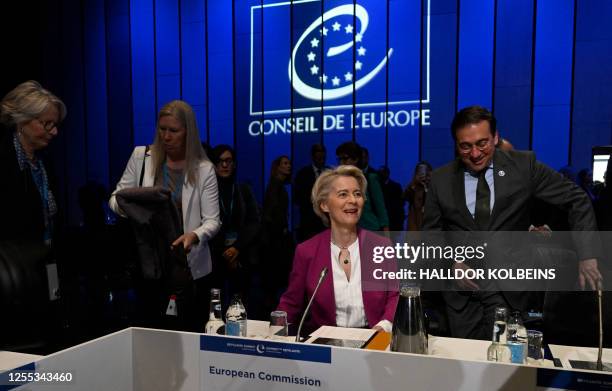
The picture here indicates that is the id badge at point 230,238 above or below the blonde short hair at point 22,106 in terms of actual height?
below

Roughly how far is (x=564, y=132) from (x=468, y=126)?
4162 mm

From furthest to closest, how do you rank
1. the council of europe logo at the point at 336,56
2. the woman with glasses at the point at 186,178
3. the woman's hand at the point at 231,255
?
the council of europe logo at the point at 336,56, the woman's hand at the point at 231,255, the woman with glasses at the point at 186,178

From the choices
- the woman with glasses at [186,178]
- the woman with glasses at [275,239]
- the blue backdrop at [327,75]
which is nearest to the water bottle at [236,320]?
the woman with glasses at [186,178]

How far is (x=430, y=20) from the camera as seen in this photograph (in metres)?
5.80

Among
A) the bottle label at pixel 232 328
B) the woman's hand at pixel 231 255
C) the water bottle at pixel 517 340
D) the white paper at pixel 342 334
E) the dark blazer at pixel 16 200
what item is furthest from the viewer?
the woman's hand at pixel 231 255

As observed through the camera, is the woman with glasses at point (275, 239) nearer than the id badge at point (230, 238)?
No

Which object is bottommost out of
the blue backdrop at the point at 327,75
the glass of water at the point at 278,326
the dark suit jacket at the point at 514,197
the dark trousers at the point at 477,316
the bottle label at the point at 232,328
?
the dark trousers at the point at 477,316

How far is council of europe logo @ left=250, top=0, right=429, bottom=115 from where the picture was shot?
605 cm

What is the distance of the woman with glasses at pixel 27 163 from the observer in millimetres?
1840

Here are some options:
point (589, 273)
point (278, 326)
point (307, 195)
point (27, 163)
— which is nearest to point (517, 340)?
point (278, 326)

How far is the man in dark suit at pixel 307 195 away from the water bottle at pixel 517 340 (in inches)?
96.8

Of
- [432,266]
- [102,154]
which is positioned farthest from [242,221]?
[102,154]

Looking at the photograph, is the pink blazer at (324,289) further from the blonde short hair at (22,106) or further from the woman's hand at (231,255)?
the blonde short hair at (22,106)

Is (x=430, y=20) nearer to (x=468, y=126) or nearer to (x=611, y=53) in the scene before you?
(x=611, y=53)
